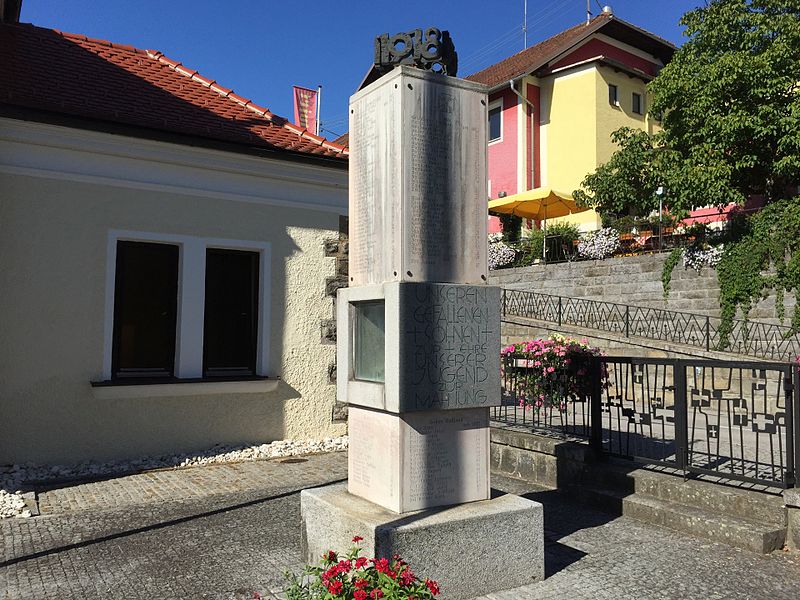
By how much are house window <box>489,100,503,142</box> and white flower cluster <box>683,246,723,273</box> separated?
1202cm

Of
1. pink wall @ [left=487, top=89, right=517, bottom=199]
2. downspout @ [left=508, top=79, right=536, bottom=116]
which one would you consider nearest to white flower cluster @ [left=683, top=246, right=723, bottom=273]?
pink wall @ [left=487, top=89, right=517, bottom=199]

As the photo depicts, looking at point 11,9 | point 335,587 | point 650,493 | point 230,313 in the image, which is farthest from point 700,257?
point 11,9

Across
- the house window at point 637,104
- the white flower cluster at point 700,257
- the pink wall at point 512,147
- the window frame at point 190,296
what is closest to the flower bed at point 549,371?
the window frame at point 190,296

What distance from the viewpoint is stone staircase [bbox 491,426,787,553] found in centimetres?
484

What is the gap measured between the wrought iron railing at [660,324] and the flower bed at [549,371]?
22.6 ft

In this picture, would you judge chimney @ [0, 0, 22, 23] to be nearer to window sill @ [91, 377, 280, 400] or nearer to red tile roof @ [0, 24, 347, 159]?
red tile roof @ [0, 24, 347, 159]

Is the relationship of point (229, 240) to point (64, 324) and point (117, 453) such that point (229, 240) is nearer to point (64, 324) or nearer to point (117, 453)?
point (64, 324)

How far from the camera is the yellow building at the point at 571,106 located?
23.2 m

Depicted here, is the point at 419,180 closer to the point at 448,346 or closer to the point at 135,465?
the point at 448,346

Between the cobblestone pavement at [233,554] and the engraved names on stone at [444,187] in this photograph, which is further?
the engraved names on stone at [444,187]

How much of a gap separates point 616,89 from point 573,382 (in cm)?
2031

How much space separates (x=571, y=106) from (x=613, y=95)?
1.67 metres

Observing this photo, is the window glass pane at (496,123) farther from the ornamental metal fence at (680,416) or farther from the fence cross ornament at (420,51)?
the fence cross ornament at (420,51)

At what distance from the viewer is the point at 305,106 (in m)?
17.6
